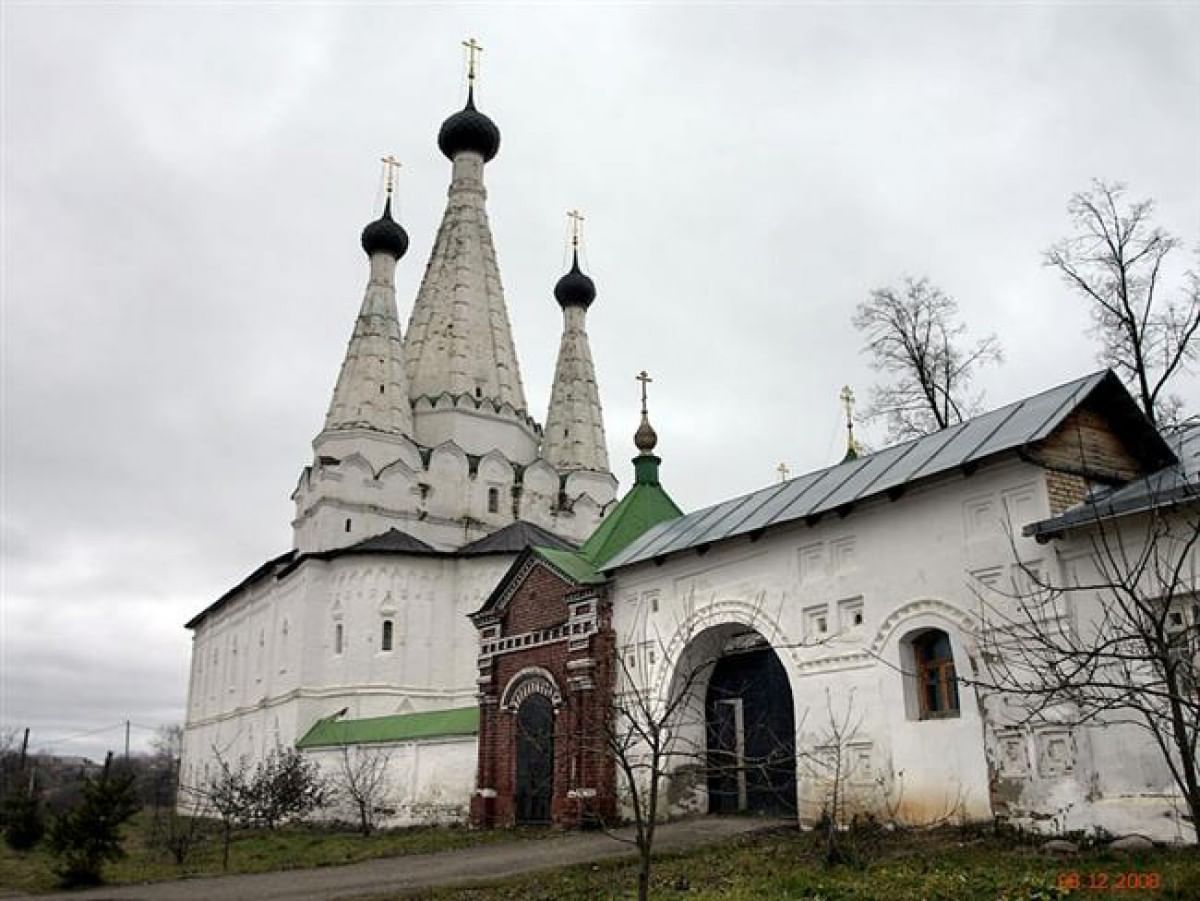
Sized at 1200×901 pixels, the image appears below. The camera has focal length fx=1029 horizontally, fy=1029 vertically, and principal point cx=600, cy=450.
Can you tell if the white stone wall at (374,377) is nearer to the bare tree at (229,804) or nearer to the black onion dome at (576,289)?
the black onion dome at (576,289)

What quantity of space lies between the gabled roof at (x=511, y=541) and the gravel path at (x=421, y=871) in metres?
17.0

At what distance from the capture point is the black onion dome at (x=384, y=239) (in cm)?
3631

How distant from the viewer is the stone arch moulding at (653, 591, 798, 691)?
12.7 m

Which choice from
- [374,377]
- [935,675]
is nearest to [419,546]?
[374,377]

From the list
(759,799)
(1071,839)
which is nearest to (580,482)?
(759,799)

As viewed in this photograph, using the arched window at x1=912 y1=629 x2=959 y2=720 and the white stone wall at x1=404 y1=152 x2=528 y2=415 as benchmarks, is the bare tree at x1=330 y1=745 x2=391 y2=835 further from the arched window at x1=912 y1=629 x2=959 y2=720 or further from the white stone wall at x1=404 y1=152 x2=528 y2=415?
the white stone wall at x1=404 y1=152 x2=528 y2=415

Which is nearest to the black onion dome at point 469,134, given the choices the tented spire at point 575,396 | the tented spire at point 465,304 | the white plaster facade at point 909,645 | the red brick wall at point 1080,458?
the tented spire at point 465,304

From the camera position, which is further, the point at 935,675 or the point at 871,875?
the point at 935,675

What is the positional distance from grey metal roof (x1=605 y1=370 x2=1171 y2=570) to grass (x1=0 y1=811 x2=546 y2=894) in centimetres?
503

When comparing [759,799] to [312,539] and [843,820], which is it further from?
[312,539]

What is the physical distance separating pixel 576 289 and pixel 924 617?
30.4 m

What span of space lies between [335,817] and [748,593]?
1423cm

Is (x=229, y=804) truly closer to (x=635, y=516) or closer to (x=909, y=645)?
(x=635, y=516)

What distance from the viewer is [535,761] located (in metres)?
16.4
